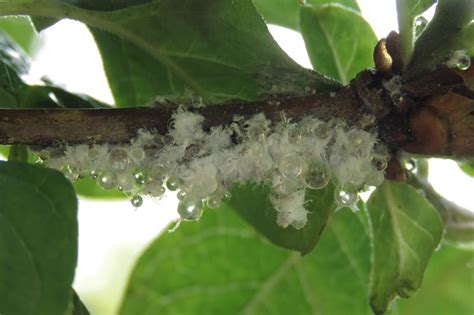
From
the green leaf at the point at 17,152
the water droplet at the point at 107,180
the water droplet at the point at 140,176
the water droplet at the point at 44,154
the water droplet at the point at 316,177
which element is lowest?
the water droplet at the point at 316,177

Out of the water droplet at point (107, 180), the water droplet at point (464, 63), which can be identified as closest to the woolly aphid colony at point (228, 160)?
the water droplet at point (107, 180)

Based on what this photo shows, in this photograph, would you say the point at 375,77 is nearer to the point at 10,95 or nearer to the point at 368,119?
the point at 368,119

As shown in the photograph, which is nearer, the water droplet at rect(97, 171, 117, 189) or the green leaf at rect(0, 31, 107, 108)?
the water droplet at rect(97, 171, 117, 189)

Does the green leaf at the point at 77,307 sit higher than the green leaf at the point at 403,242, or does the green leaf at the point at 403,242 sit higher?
the green leaf at the point at 77,307

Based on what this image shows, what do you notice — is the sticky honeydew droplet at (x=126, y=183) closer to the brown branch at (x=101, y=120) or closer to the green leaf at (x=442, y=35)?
the brown branch at (x=101, y=120)

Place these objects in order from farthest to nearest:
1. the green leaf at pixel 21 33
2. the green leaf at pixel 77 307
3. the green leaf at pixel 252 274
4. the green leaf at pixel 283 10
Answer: the green leaf at pixel 21 33 < the green leaf at pixel 252 274 < the green leaf at pixel 283 10 < the green leaf at pixel 77 307

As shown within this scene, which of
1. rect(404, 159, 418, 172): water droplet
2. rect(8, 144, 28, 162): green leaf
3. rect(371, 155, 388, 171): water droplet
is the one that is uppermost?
rect(8, 144, 28, 162): green leaf

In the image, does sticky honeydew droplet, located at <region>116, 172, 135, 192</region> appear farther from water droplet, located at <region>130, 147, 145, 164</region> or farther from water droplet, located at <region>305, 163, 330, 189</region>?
water droplet, located at <region>305, 163, 330, 189</region>

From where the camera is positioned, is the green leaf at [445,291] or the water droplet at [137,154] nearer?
the water droplet at [137,154]

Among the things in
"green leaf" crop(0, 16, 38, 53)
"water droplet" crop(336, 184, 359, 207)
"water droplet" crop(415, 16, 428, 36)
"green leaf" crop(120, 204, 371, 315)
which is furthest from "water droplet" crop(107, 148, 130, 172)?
"green leaf" crop(0, 16, 38, 53)
